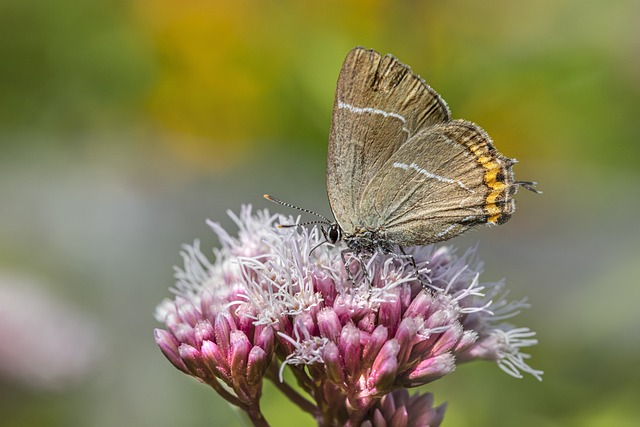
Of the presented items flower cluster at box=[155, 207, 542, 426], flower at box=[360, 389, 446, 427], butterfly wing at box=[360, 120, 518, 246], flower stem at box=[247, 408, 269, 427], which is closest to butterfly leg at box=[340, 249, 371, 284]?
flower cluster at box=[155, 207, 542, 426]

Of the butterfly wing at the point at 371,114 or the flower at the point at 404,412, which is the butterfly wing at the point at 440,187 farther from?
the flower at the point at 404,412

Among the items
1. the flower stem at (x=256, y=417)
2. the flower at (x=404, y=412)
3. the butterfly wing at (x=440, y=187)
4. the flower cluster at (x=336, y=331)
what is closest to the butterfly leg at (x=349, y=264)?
the flower cluster at (x=336, y=331)

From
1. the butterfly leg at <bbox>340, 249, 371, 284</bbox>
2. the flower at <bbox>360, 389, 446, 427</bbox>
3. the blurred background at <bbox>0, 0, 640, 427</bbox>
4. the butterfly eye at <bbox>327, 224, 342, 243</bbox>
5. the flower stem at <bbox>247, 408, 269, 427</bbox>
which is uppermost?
the blurred background at <bbox>0, 0, 640, 427</bbox>

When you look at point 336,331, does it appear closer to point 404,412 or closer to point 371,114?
point 404,412

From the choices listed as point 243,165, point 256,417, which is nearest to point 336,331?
point 256,417

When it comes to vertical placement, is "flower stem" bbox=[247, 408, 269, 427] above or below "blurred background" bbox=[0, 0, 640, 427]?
below

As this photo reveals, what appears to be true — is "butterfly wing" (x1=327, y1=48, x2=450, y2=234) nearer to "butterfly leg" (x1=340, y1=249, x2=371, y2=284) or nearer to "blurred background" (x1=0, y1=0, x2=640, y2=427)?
"butterfly leg" (x1=340, y1=249, x2=371, y2=284)
